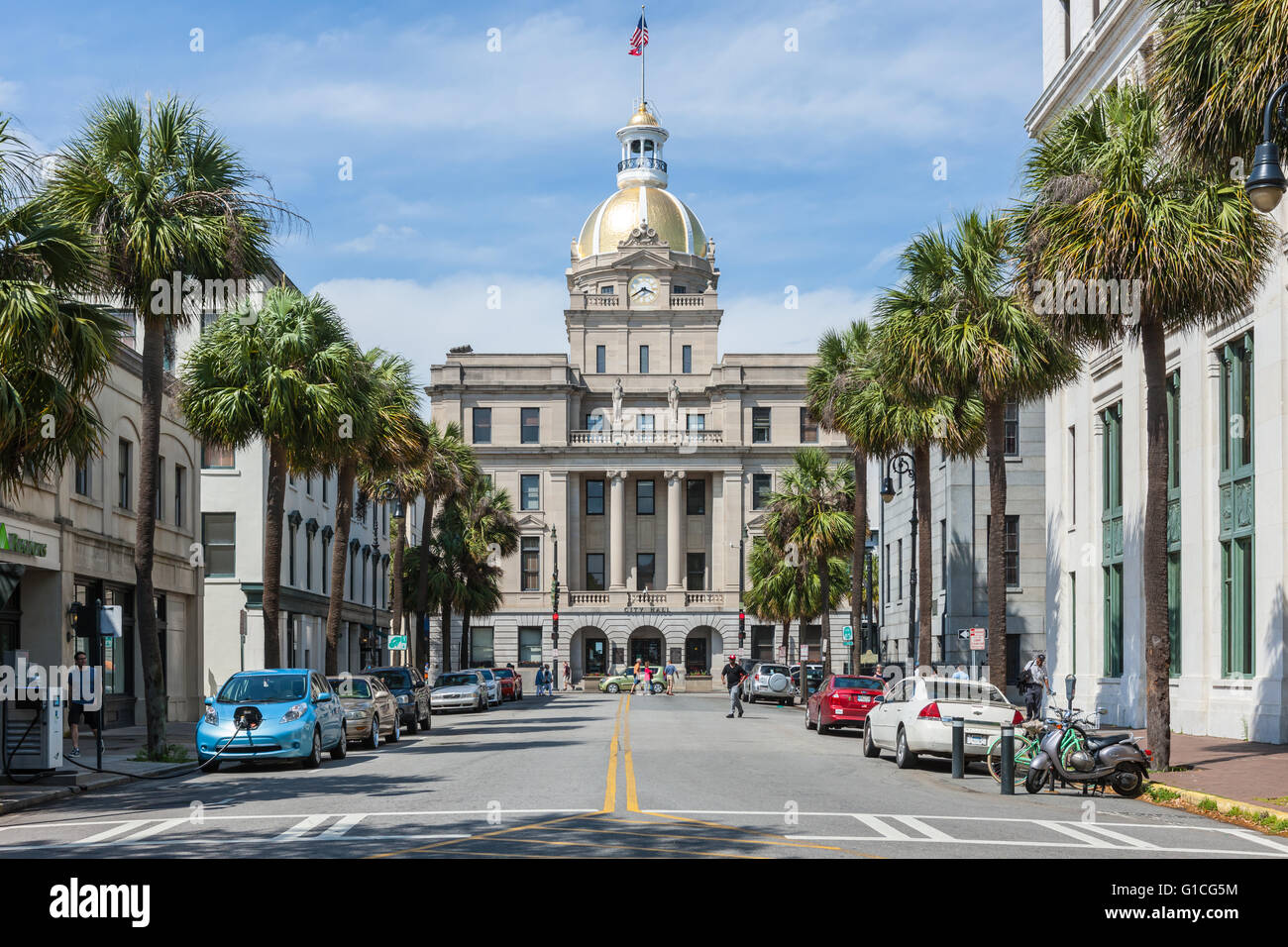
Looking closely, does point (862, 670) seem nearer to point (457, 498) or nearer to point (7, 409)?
point (457, 498)

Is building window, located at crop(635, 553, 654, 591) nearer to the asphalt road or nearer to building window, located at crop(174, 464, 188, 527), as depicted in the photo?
building window, located at crop(174, 464, 188, 527)

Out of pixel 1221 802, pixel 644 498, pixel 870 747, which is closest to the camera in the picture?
pixel 1221 802

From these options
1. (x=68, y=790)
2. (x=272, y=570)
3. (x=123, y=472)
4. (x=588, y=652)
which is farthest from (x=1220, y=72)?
(x=588, y=652)

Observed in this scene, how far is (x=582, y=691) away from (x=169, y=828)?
7489 centimetres

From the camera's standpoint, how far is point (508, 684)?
6488 centimetres

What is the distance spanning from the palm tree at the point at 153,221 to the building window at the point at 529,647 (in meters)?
68.0

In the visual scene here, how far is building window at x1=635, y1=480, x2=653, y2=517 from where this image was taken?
322 ft

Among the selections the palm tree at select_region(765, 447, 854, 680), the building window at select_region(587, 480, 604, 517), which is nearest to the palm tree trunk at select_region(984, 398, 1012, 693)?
the palm tree at select_region(765, 447, 854, 680)

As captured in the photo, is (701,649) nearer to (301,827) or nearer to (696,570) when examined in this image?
(696,570)

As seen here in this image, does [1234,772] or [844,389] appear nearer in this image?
[1234,772]

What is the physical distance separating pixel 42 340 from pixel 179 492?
23.2 m

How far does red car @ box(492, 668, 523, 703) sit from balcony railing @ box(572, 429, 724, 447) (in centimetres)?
2995

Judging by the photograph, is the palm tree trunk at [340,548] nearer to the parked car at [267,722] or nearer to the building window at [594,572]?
the parked car at [267,722]
